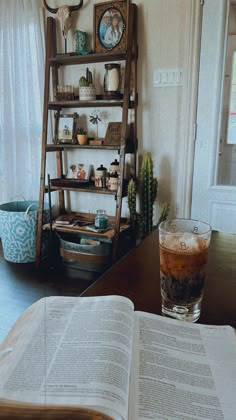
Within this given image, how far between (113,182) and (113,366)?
1832 mm

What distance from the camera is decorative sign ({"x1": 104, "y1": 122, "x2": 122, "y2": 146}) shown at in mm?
2294

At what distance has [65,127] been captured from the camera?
2494mm

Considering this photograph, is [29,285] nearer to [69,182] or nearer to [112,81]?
[69,182]

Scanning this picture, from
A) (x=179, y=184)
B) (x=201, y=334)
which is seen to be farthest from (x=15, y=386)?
(x=179, y=184)

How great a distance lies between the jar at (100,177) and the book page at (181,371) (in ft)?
5.83

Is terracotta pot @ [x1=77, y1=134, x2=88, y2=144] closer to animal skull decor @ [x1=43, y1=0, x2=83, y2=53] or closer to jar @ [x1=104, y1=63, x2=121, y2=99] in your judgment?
jar @ [x1=104, y1=63, x2=121, y2=99]

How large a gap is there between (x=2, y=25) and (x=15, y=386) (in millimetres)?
2833

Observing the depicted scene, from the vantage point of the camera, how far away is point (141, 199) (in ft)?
7.72

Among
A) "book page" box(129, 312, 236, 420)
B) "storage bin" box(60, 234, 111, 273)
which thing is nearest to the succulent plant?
"storage bin" box(60, 234, 111, 273)

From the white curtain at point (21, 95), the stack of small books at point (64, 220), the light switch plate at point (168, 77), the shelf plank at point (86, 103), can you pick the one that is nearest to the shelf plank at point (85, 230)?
the stack of small books at point (64, 220)

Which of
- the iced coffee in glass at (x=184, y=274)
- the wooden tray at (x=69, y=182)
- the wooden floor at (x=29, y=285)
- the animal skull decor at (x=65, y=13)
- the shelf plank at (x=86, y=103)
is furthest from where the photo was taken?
→ the wooden tray at (x=69, y=182)

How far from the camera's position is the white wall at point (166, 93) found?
2.06 m

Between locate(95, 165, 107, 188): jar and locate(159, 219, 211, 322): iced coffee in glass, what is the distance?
1.72 m

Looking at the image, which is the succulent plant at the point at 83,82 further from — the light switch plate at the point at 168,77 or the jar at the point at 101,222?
the jar at the point at 101,222
